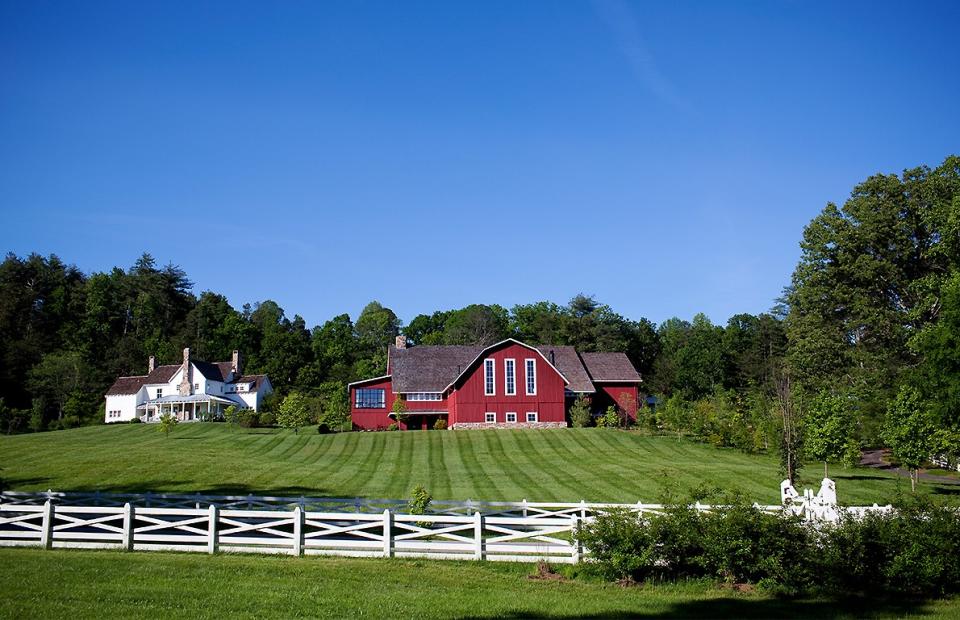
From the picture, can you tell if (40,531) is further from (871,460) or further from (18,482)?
(871,460)

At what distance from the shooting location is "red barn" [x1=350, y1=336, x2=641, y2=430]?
5509cm

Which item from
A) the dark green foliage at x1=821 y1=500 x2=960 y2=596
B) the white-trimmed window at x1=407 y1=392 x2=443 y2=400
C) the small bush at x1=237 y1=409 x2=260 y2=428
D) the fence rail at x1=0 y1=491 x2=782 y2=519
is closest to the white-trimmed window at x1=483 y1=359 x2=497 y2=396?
the white-trimmed window at x1=407 y1=392 x2=443 y2=400

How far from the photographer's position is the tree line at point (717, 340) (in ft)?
112

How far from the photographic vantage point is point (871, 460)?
147 ft

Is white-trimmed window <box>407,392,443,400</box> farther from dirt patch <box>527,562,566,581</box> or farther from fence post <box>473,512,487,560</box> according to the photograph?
dirt patch <box>527,562,566,581</box>

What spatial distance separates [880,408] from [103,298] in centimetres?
9283

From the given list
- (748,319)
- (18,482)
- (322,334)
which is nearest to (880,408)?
(18,482)

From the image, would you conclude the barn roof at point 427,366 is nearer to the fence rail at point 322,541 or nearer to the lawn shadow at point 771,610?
the fence rail at point 322,541

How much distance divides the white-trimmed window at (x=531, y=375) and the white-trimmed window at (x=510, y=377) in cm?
87

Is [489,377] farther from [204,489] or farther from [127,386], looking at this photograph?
[127,386]

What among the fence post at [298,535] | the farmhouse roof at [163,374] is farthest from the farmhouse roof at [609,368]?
the fence post at [298,535]

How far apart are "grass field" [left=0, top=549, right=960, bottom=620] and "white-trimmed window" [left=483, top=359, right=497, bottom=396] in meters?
39.5

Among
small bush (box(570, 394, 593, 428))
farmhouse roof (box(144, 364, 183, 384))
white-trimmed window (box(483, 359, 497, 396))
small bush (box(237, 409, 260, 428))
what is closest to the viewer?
small bush (box(570, 394, 593, 428))

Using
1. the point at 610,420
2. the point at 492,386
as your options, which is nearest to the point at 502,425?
the point at 492,386
